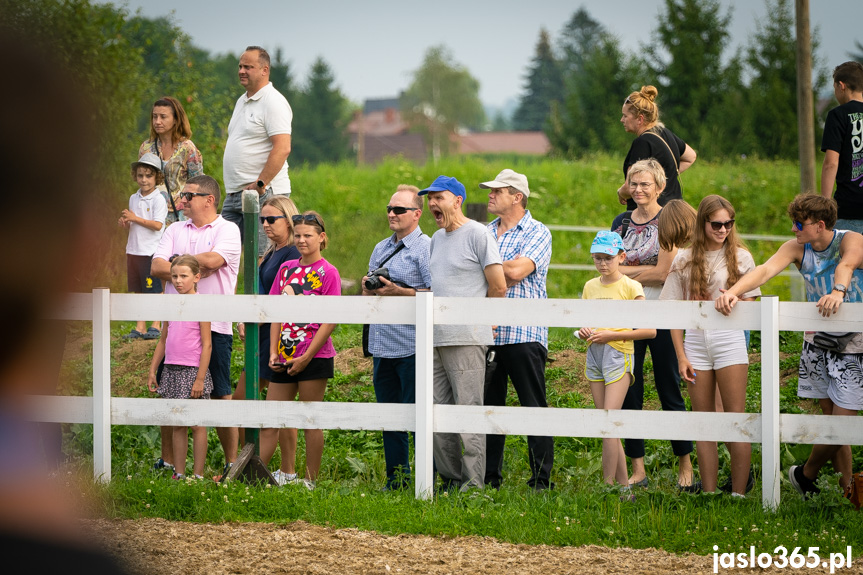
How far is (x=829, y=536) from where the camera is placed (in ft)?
15.4

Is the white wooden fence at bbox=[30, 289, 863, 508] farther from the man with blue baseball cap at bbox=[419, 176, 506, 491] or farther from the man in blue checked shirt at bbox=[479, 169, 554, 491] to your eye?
the man in blue checked shirt at bbox=[479, 169, 554, 491]

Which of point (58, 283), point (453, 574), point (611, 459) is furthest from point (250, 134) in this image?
point (58, 283)

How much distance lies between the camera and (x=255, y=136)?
23.6ft

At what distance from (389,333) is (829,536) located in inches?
110

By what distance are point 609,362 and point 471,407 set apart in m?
0.92

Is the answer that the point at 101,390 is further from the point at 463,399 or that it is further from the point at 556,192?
the point at 556,192

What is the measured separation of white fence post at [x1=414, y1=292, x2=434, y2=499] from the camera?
17.9 ft

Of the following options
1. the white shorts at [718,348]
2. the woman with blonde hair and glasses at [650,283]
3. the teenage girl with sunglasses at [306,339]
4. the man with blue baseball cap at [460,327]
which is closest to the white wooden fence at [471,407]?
the white shorts at [718,348]

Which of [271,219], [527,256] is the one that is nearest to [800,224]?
[527,256]

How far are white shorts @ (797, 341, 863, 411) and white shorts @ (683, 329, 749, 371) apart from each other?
1.44 ft

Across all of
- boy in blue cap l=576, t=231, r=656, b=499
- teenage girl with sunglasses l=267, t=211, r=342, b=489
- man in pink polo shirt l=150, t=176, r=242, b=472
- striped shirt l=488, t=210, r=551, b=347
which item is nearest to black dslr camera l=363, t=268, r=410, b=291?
teenage girl with sunglasses l=267, t=211, r=342, b=489

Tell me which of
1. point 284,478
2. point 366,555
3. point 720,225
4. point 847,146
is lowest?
point 366,555

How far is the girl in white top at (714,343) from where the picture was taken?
5.43m

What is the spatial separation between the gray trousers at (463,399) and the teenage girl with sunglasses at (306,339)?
796mm
